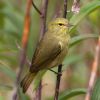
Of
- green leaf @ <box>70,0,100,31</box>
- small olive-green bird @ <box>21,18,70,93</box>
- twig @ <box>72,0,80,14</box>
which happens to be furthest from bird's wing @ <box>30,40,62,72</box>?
twig @ <box>72,0,80,14</box>

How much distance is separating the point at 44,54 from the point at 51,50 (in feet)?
0.26

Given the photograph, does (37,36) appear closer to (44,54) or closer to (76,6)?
(44,54)

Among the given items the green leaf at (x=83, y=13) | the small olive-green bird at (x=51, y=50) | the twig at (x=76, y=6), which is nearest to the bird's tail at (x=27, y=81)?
the small olive-green bird at (x=51, y=50)

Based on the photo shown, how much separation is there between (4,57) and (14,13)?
51 cm

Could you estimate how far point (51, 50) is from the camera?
2.72 metres

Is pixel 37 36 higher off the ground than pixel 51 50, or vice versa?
pixel 37 36

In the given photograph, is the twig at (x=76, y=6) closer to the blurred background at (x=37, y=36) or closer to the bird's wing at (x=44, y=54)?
the bird's wing at (x=44, y=54)

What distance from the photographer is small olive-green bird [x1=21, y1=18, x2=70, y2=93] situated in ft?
8.45

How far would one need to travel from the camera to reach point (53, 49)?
107 inches

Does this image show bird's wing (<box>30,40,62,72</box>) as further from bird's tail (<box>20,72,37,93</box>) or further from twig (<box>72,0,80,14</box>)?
twig (<box>72,0,80,14</box>)

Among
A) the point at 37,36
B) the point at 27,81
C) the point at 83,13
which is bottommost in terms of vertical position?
the point at 27,81

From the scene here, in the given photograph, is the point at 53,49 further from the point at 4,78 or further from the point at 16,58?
the point at 4,78

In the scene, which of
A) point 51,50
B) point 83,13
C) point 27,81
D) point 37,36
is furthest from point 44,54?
point 37,36

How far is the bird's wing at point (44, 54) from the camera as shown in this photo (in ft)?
8.48
